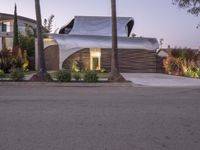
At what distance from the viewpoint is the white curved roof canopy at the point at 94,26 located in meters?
43.6

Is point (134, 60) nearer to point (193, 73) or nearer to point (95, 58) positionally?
point (95, 58)

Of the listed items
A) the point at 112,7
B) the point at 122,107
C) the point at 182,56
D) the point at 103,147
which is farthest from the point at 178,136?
the point at 182,56

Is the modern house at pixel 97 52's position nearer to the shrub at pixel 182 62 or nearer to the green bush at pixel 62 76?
the shrub at pixel 182 62

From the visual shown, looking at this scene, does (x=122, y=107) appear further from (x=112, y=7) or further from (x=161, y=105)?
(x=112, y=7)

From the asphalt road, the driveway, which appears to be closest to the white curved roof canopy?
the driveway

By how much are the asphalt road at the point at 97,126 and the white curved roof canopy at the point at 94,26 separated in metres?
30.5

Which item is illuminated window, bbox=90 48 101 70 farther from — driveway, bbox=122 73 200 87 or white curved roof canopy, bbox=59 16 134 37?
driveway, bbox=122 73 200 87

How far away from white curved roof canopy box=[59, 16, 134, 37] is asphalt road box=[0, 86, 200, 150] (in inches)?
1201

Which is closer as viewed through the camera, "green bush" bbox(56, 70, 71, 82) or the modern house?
"green bush" bbox(56, 70, 71, 82)

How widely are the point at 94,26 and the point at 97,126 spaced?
118ft

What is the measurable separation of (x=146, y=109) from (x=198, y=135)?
378 centimetres

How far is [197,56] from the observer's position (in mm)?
35688

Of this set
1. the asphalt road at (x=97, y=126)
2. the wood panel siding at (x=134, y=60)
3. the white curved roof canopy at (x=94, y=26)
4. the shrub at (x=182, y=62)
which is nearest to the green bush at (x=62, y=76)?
the asphalt road at (x=97, y=126)

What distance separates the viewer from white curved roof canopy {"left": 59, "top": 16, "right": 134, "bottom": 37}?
4362cm
